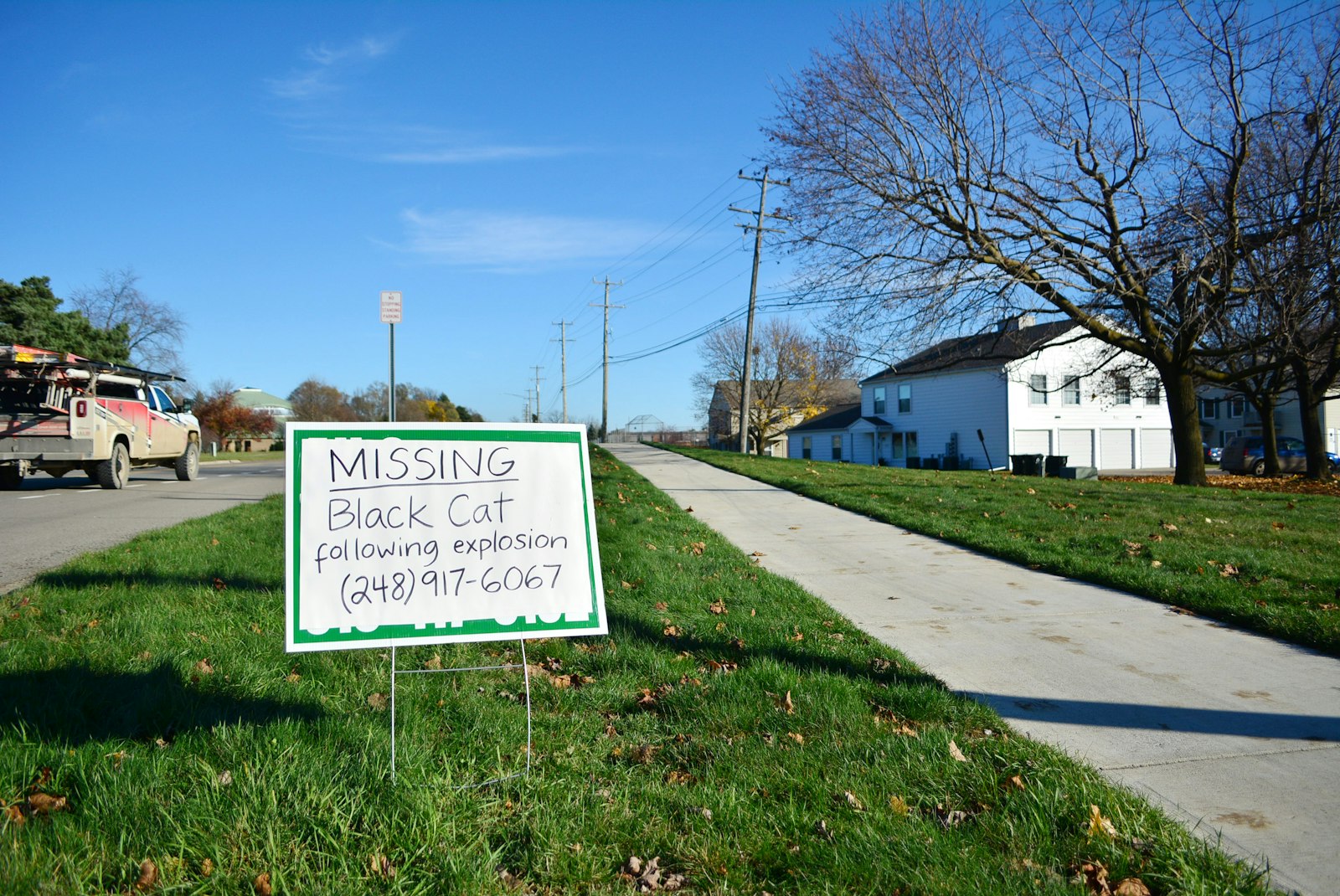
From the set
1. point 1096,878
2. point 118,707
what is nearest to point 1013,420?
point 1096,878

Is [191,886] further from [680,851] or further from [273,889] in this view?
[680,851]

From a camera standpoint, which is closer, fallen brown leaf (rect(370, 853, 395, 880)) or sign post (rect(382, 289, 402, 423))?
fallen brown leaf (rect(370, 853, 395, 880))

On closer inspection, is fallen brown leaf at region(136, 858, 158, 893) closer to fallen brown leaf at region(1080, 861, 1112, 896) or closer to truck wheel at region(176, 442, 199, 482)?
fallen brown leaf at region(1080, 861, 1112, 896)

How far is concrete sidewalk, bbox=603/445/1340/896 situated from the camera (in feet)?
10.5

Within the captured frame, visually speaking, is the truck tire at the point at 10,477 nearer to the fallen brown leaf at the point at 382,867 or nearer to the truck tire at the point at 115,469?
the truck tire at the point at 115,469

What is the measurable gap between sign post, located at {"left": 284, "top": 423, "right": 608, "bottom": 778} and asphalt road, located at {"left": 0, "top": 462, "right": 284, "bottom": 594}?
15.9 feet

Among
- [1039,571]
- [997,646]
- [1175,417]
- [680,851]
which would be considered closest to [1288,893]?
[680,851]

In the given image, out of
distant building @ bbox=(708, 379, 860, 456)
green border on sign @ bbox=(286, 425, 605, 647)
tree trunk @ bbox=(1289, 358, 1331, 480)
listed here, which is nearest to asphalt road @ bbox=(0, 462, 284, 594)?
green border on sign @ bbox=(286, 425, 605, 647)

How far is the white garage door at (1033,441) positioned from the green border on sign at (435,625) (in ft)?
130

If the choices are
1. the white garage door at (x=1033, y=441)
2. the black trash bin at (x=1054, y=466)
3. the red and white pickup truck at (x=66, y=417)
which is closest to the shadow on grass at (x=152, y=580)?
the red and white pickup truck at (x=66, y=417)

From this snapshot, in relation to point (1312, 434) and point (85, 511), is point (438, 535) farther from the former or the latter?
point (1312, 434)

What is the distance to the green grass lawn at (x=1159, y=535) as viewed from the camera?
6258 mm

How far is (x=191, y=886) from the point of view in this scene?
8.38ft

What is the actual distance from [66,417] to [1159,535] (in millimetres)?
16610
